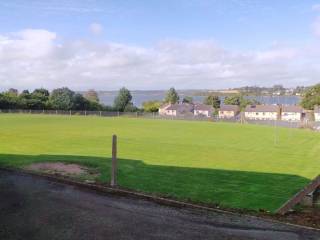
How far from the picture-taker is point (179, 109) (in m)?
132

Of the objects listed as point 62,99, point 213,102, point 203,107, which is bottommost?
point 203,107

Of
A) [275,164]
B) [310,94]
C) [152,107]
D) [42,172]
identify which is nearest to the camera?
[42,172]

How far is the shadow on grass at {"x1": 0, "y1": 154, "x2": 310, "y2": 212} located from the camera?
11.1m

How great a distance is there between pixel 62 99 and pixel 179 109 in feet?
158

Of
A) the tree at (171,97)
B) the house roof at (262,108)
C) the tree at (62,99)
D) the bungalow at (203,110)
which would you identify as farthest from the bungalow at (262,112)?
the tree at (62,99)

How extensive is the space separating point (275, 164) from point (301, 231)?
14.6 meters

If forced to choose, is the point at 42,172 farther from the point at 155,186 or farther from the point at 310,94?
the point at 310,94

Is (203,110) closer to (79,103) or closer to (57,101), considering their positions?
(79,103)

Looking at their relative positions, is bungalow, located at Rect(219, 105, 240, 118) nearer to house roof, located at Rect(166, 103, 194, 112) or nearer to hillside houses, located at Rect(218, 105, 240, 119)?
hillside houses, located at Rect(218, 105, 240, 119)

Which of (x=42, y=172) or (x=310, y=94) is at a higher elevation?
(x=310, y=94)

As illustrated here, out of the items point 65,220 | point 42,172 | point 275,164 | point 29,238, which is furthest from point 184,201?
point 275,164

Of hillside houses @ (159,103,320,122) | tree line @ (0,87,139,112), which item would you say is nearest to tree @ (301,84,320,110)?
hillside houses @ (159,103,320,122)

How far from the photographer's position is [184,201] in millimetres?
9742

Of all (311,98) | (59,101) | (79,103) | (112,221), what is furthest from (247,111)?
(112,221)
